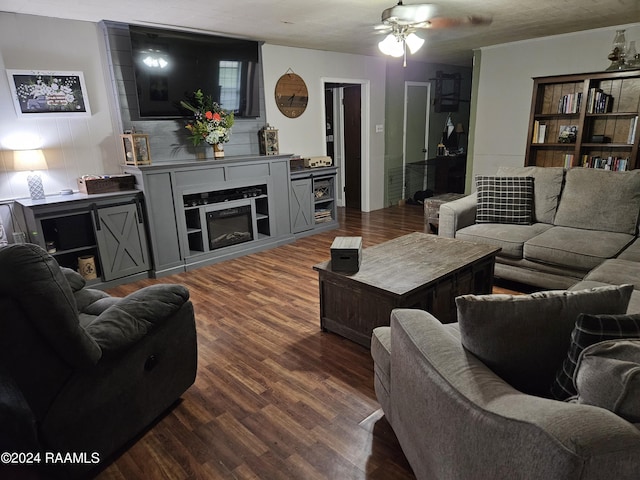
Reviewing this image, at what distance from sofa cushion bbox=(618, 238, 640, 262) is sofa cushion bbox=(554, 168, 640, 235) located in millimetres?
334

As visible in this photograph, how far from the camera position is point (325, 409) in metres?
2.09

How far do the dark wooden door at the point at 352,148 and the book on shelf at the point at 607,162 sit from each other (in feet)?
10.4

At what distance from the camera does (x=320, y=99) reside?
578 centimetres

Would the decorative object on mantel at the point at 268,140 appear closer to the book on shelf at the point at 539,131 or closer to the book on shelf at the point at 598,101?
the book on shelf at the point at 539,131

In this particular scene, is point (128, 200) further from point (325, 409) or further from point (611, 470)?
point (611, 470)

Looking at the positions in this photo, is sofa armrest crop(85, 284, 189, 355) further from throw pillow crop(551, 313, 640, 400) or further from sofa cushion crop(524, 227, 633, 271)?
sofa cushion crop(524, 227, 633, 271)

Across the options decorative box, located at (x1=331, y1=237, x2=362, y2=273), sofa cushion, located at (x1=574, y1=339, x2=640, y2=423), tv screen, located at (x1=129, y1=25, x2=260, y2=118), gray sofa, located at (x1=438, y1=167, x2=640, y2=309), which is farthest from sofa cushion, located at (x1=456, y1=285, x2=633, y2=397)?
tv screen, located at (x1=129, y1=25, x2=260, y2=118)

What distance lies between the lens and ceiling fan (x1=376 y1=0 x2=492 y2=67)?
2.88 m

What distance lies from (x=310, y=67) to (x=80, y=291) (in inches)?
173

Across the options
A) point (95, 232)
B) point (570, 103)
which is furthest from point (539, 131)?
point (95, 232)

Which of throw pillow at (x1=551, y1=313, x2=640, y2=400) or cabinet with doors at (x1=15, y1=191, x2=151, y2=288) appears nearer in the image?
throw pillow at (x1=551, y1=313, x2=640, y2=400)

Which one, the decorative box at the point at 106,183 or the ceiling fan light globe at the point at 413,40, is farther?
the decorative box at the point at 106,183

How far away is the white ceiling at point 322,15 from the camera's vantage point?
3.31m

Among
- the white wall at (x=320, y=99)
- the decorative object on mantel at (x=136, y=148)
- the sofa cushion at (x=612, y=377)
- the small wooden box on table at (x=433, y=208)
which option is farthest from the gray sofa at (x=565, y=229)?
Result: the decorative object on mantel at (x=136, y=148)
